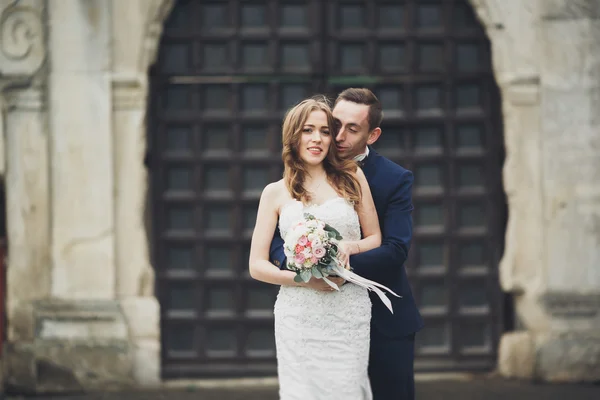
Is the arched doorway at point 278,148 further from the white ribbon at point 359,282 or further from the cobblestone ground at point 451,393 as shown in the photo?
the white ribbon at point 359,282

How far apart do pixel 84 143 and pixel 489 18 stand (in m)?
3.06

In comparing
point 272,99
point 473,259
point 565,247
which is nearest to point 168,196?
point 272,99

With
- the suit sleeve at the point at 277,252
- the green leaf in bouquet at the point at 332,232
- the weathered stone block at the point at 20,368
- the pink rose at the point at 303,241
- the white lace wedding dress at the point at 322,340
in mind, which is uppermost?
the green leaf in bouquet at the point at 332,232

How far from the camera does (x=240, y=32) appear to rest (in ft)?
23.4

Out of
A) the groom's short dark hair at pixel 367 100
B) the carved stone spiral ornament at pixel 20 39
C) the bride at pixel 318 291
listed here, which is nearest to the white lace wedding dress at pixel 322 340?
the bride at pixel 318 291

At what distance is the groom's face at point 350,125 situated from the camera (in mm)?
4074

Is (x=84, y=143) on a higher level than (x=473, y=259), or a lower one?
higher

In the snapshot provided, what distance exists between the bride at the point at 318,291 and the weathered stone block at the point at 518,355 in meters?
3.28

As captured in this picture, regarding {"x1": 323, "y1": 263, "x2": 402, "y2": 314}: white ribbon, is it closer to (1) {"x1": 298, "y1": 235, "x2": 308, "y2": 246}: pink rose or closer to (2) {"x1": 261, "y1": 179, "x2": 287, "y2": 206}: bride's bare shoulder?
(1) {"x1": 298, "y1": 235, "x2": 308, "y2": 246}: pink rose

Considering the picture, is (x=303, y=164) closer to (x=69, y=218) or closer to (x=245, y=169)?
(x=245, y=169)

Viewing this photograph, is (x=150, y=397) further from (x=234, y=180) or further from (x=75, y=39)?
(x=75, y=39)

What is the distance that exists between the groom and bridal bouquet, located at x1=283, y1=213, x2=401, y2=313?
0.24 metres

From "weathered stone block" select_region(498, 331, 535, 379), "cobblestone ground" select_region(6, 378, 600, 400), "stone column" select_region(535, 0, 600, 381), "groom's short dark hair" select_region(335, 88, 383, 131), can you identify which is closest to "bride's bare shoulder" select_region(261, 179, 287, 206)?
"groom's short dark hair" select_region(335, 88, 383, 131)

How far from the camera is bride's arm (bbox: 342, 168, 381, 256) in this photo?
4.03 meters
